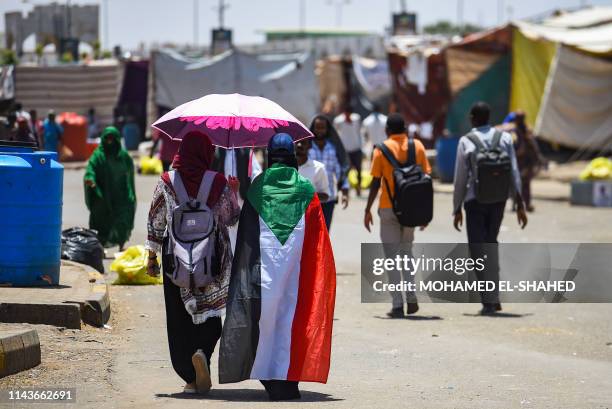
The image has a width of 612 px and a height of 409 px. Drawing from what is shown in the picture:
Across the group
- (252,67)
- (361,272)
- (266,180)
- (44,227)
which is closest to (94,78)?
(252,67)

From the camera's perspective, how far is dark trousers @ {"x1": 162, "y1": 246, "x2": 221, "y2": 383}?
23.6ft

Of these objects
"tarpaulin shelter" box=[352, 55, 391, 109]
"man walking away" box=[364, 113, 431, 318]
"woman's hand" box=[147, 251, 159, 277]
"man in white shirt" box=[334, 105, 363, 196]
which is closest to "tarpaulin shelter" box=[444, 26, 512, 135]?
"man in white shirt" box=[334, 105, 363, 196]

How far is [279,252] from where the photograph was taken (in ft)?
23.1

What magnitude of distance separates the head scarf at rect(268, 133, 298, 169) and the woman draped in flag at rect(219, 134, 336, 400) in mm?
53

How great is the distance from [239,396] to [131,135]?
102 ft

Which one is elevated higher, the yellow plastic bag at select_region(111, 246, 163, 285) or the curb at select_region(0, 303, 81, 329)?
the curb at select_region(0, 303, 81, 329)

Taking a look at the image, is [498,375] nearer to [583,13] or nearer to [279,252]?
[279,252]

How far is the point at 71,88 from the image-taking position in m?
38.2

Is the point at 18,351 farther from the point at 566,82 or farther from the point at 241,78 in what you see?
the point at 241,78

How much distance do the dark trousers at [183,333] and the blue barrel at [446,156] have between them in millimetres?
20183

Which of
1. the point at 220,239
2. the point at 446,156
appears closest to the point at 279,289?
the point at 220,239

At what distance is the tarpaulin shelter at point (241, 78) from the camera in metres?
36.2

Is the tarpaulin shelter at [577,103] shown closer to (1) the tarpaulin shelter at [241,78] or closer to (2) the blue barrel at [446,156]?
(2) the blue barrel at [446,156]

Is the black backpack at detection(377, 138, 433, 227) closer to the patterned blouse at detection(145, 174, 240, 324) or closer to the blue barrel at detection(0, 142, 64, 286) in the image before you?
the blue barrel at detection(0, 142, 64, 286)
